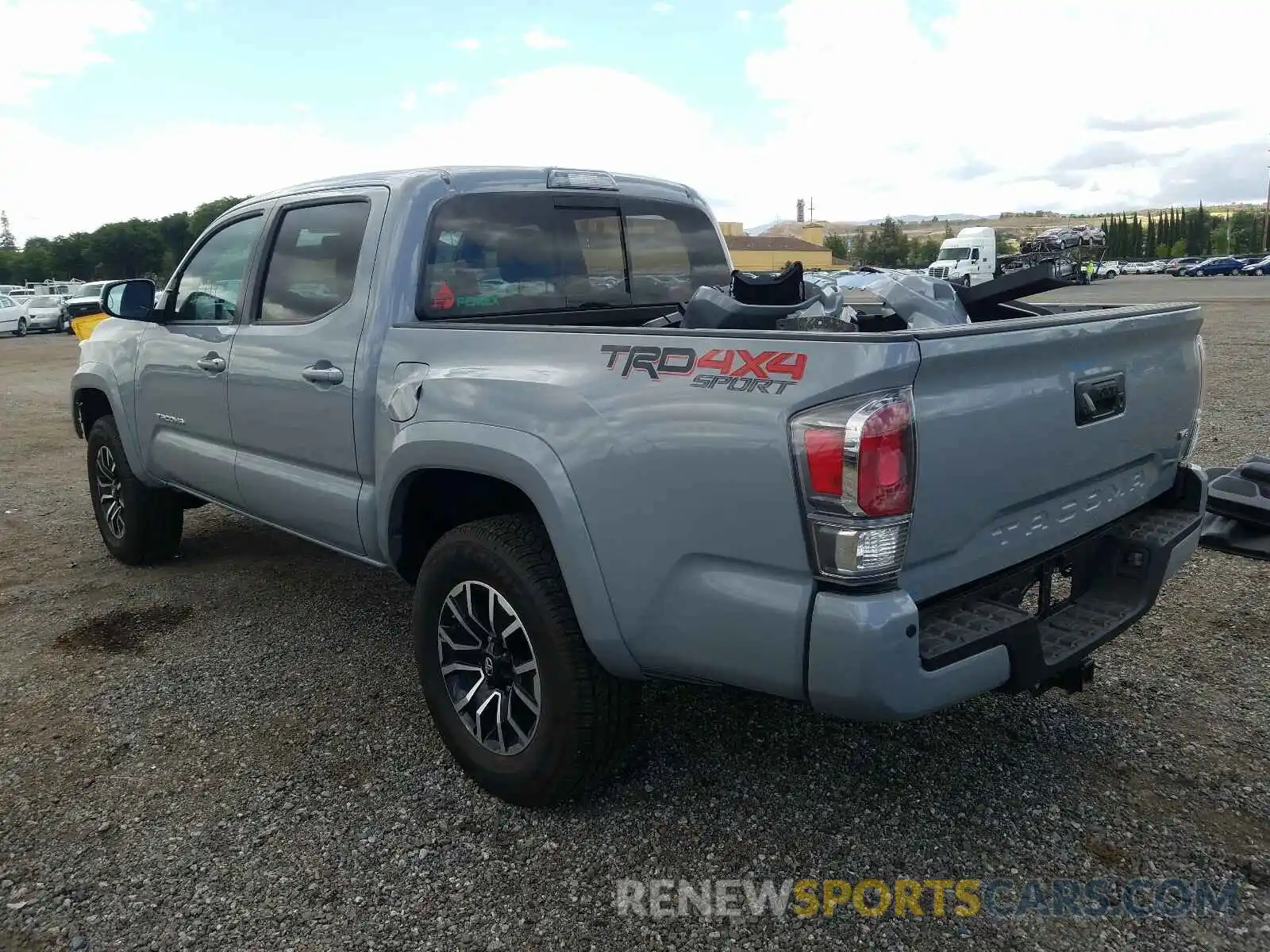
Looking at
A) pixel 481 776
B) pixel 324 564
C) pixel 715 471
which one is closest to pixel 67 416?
pixel 324 564

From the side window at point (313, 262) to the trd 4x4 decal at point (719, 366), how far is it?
4.82 ft

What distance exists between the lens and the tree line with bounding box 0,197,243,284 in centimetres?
7594

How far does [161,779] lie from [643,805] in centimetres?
163

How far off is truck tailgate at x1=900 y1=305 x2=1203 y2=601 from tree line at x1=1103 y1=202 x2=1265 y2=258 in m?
115

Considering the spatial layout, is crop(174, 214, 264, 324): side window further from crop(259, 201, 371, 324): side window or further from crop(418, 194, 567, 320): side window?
crop(418, 194, 567, 320): side window

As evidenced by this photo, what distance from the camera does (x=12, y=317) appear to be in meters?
31.6

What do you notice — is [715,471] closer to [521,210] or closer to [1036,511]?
[1036,511]

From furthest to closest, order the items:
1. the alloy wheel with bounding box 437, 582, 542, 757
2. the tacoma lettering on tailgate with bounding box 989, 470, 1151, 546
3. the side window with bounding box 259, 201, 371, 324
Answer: the side window with bounding box 259, 201, 371, 324 → the alloy wheel with bounding box 437, 582, 542, 757 → the tacoma lettering on tailgate with bounding box 989, 470, 1151, 546

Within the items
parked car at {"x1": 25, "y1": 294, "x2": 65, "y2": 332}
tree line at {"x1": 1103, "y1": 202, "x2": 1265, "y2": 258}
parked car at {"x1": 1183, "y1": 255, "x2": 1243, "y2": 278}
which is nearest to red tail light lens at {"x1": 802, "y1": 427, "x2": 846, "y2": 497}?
parked car at {"x1": 25, "y1": 294, "x2": 65, "y2": 332}

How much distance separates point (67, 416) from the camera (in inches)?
486

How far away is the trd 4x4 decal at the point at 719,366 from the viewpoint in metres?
2.15

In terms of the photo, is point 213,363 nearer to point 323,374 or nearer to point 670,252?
point 323,374

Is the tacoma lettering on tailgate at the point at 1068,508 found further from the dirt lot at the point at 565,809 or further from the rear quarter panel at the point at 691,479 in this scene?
the dirt lot at the point at 565,809

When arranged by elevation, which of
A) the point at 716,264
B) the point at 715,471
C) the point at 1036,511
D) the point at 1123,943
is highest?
the point at 716,264
